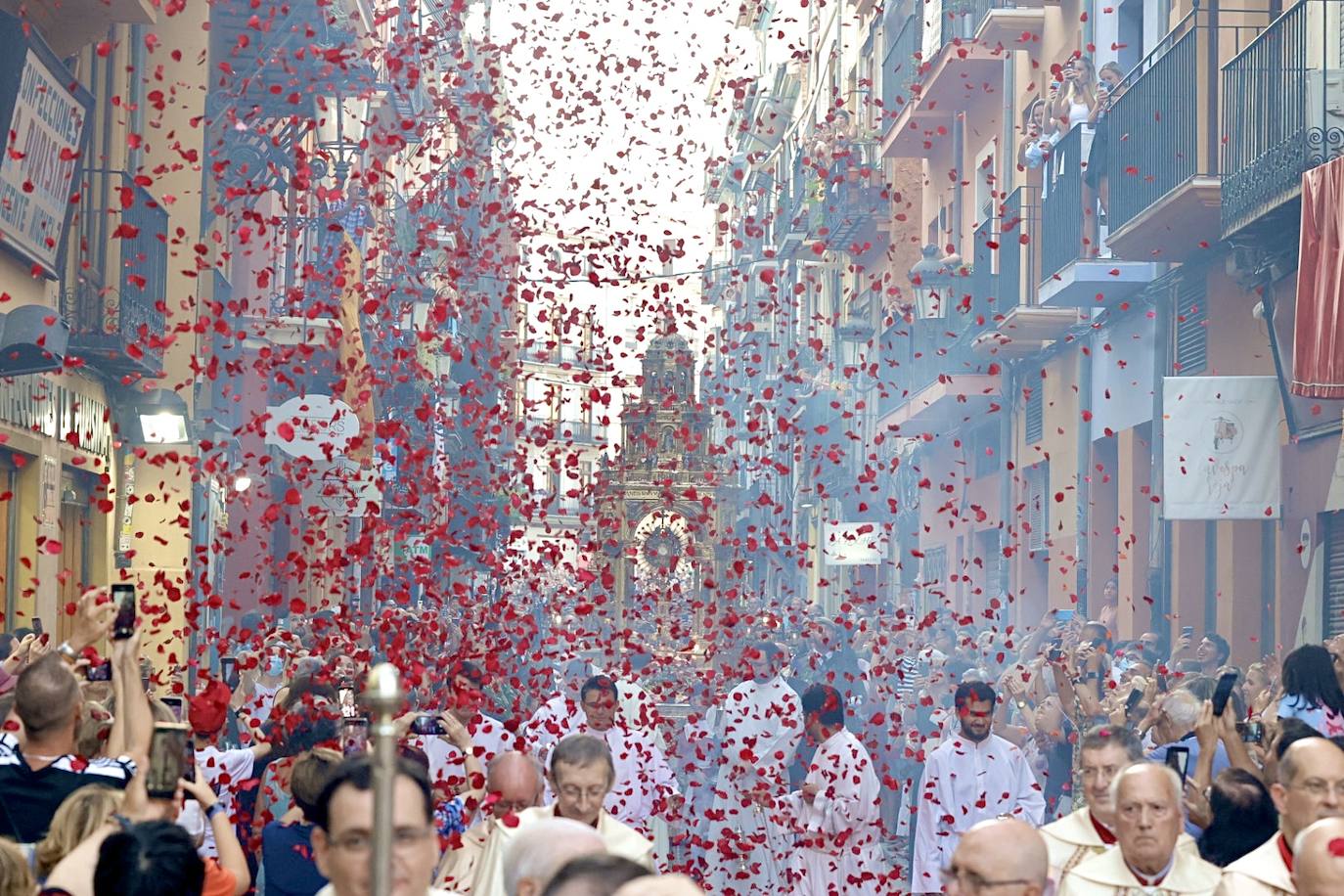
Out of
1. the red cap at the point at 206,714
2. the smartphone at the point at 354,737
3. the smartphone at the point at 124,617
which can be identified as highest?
the smartphone at the point at 124,617

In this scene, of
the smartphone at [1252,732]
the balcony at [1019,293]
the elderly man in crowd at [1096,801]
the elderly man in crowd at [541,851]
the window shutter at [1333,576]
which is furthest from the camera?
the balcony at [1019,293]

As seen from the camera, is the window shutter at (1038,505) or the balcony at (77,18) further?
the window shutter at (1038,505)

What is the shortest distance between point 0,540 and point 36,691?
995 cm

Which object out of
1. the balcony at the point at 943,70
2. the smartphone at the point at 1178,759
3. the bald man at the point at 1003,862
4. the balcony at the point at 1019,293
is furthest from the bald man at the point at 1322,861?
the balcony at the point at 943,70

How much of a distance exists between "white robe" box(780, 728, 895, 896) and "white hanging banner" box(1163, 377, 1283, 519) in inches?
189

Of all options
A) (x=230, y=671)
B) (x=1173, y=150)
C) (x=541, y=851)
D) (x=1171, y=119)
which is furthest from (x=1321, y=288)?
(x=541, y=851)

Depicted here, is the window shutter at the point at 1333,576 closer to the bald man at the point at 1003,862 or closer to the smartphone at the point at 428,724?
the smartphone at the point at 428,724

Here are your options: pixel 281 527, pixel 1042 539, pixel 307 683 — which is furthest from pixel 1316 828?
pixel 281 527

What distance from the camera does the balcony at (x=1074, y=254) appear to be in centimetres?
1897

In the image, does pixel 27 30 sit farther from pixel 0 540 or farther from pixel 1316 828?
pixel 1316 828

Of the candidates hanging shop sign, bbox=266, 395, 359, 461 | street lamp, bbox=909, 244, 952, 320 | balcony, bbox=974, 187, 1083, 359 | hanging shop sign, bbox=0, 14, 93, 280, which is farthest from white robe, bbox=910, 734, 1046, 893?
street lamp, bbox=909, 244, 952, 320

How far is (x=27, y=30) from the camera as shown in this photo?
44.5 ft

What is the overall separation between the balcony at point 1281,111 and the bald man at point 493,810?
7.74 metres

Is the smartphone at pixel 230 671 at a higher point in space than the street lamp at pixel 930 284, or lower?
lower
